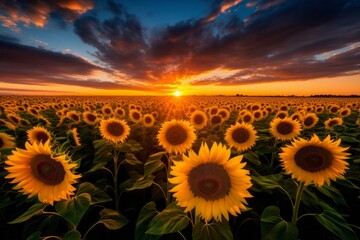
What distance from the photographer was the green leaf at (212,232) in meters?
2.36

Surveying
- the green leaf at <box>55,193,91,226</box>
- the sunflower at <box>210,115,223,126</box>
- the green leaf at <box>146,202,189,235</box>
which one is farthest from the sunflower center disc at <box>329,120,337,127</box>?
the green leaf at <box>55,193,91,226</box>

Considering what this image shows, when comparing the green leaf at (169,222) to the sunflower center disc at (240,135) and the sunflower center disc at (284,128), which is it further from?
the sunflower center disc at (284,128)

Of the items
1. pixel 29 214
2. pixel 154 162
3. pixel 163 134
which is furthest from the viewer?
pixel 163 134

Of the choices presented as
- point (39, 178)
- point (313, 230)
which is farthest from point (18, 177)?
point (313, 230)

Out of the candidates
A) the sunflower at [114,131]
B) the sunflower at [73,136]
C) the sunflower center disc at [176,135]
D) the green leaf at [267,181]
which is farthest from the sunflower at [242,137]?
the sunflower at [73,136]

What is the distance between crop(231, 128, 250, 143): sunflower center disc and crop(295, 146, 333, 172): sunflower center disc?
9.16ft

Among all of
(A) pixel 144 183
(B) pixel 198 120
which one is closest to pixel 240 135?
(A) pixel 144 183

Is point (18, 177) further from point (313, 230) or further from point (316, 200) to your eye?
point (313, 230)

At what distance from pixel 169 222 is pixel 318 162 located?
6.91 ft

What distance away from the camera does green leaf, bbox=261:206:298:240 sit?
93.6 inches

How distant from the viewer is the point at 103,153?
509 centimetres

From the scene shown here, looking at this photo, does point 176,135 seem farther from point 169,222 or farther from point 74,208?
point 74,208

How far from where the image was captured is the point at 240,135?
5984mm

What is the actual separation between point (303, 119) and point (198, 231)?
880 centimetres
